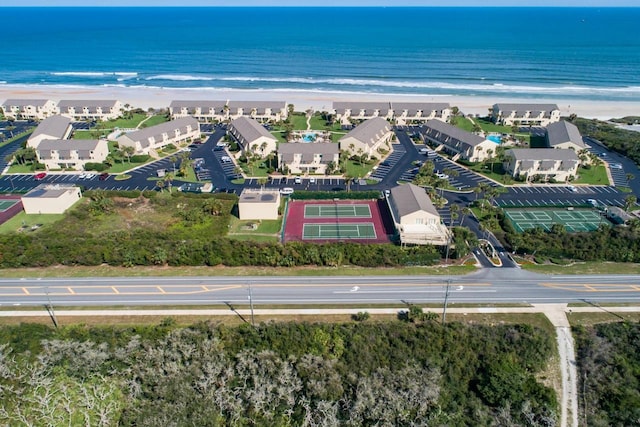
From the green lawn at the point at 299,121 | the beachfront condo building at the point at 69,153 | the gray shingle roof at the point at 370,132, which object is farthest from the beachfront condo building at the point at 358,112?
the beachfront condo building at the point at 69,153

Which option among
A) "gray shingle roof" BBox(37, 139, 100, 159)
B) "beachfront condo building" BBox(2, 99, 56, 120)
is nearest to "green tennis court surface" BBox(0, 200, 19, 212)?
"gray shingle roof" BBox(37, 139, 100, 159)

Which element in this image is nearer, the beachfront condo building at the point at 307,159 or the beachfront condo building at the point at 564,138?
the beachfront condo building at the point at 307,159

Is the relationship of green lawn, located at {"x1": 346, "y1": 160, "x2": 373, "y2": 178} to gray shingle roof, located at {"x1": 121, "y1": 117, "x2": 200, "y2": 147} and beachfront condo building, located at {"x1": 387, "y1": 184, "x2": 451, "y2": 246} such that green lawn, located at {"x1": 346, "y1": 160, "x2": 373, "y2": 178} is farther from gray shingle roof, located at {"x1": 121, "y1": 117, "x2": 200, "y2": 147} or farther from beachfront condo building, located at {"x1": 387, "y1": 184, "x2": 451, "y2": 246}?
gray shingle roof, located at {"x1": 121, "y1": 117, "x2": 200, "y2": 147}

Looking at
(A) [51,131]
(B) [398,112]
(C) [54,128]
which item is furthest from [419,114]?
(A) [51,131]

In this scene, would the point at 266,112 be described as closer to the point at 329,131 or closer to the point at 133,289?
the point at 329,131

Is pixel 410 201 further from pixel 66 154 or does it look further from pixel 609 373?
pixel 66 154

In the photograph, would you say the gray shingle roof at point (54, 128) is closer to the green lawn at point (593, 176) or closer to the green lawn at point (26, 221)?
the green lawn at point (26, 221)
